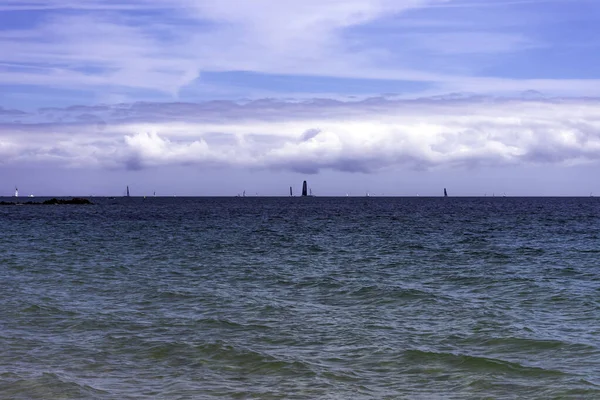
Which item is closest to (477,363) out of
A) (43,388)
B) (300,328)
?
(300,328)

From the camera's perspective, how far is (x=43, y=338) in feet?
54.2

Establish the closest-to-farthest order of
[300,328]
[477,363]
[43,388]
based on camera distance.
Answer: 1. [43,388]
2. [477,363]
3. [300,328]

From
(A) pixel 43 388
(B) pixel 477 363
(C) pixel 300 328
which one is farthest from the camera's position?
(C) pixel 300 328

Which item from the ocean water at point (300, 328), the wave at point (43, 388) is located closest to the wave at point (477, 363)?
the ocean water at point (300, 328)

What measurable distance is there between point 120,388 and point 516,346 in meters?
9.02

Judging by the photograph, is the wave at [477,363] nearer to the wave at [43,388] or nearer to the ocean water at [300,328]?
the ocean water at [300,328]

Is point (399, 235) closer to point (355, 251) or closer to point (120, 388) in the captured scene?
point (355, 251)

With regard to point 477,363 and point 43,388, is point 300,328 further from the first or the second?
point 43,388

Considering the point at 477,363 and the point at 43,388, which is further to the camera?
the point at 477,363

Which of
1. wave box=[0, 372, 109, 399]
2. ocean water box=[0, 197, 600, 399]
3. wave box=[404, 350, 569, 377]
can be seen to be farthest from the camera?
wave box=[404, 350, 569, 377]

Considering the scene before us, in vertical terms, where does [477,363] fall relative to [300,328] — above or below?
below

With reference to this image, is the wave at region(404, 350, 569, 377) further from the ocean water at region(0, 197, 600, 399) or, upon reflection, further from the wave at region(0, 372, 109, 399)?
the wave at region(0, 372, 109, 399)

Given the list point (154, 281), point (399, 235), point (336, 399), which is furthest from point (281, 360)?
point (399, 235)

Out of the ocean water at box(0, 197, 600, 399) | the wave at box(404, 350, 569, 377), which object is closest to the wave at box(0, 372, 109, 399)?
the ocean water at box(0, 197, 600, 399)
